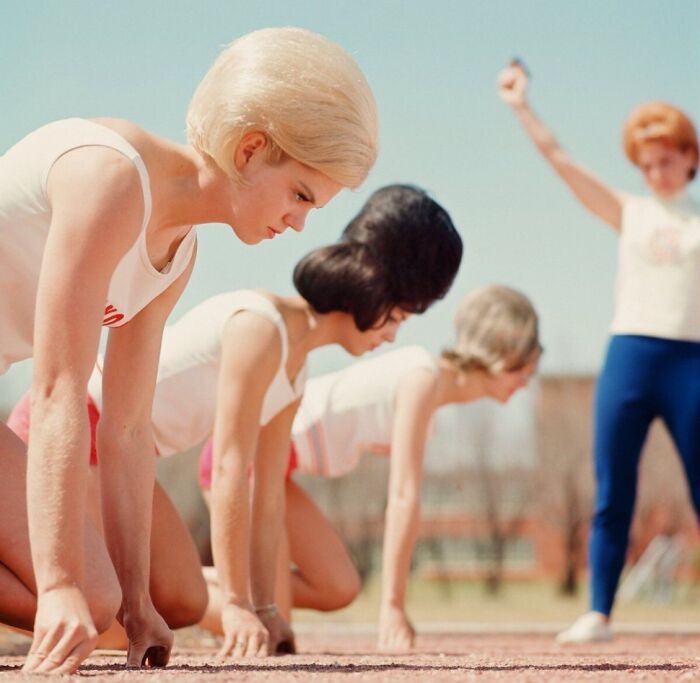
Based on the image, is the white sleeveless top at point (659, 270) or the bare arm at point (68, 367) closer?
the bare arm at point (68, 367)

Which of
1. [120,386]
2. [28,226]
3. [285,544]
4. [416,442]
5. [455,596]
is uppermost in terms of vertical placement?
[28,226]

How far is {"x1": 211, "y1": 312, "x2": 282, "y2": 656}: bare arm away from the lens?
14.0 feet

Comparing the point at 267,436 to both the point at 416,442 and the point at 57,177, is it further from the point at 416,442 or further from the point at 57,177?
the point at 57,177

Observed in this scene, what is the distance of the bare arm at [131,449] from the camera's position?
10.9 ft

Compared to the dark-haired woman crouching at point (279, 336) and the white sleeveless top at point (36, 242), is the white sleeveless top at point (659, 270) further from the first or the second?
the white sleeveless top at point (36, 242)

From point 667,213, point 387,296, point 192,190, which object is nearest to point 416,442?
point 387,296

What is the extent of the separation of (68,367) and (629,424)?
419 centimetres

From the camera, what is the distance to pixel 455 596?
3488 cm

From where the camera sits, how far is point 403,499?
Result: 5.46 meters

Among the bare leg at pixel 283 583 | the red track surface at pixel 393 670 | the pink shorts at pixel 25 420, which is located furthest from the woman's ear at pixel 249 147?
the bare leg at pixel 283 583

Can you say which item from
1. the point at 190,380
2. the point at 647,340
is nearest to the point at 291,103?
the point at 190,380

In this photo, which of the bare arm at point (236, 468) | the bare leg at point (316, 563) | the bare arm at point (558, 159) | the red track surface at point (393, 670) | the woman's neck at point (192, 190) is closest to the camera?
the red track surface at point (393, 670)

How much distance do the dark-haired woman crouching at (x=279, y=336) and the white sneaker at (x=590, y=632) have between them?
1908 millimetres

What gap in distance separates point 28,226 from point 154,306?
44 centimetres
